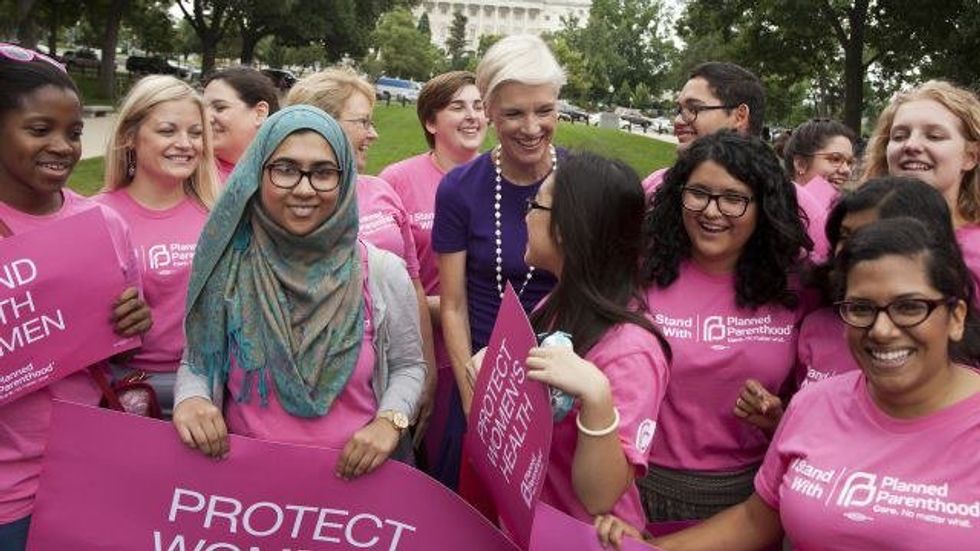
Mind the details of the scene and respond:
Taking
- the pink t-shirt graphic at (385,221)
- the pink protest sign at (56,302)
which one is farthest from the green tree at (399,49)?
the pink protest sign at (56,302)

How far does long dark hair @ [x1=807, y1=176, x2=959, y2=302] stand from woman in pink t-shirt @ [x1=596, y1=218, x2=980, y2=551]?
0.26 m

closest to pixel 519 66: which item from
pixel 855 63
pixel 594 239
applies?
pixel 594 239

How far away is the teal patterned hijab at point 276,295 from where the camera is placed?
272cm

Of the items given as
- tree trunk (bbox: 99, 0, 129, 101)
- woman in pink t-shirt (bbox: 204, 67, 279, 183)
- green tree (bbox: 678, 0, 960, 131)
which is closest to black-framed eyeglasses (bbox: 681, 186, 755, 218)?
woman in pink t-shirt (bbox: 204, 67, 279, 183)

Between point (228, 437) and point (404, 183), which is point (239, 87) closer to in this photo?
point (404, 183)

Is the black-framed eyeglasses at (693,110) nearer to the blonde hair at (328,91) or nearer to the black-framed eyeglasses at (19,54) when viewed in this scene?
the blonde hair at (328,91)

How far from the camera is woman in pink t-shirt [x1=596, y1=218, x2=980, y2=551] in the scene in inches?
85.1

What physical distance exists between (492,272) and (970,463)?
1916 mm

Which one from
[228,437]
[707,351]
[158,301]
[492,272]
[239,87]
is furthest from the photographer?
[239,87]

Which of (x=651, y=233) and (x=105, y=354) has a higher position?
(x=651, y=233)

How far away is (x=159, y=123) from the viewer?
12.3 ft

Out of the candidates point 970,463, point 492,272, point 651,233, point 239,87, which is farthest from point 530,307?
point 239,87

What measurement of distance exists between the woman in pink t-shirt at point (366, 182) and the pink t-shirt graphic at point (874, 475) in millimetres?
1887

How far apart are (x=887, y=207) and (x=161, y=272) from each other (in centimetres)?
250
